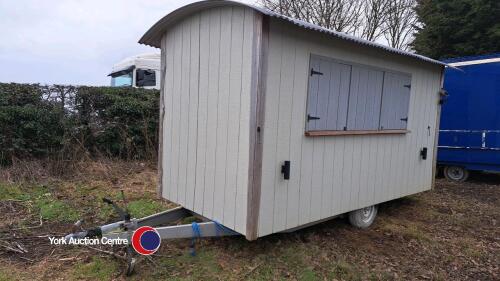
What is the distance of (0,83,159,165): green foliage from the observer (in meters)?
6.82

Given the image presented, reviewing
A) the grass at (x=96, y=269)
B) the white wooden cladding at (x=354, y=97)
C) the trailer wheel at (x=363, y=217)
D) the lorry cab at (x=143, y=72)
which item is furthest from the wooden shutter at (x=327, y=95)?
the lorry cab at (x=143, y=72)

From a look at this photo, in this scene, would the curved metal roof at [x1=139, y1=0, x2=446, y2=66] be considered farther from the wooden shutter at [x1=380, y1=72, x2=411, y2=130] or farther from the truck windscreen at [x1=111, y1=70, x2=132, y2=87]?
the truck windscreen at [x1=111, y1=70, x2=132, y2=87]

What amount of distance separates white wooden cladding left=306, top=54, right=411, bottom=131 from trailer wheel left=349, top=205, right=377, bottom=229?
1054 millimetres

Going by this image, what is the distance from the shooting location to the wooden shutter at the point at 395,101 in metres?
4.87

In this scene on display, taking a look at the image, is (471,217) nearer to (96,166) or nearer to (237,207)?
(237,207)

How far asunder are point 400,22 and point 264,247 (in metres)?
13.8

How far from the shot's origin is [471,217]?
5.68m

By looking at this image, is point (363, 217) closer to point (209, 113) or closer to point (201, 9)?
point (209, 113)

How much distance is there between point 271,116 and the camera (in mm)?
3525

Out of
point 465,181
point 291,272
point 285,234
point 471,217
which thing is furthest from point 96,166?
point 465,181

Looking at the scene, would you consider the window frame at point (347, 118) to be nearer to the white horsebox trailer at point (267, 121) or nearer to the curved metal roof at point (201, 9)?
the white horsebox trailer at point (267, 121)

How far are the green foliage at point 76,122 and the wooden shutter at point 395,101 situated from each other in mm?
5047

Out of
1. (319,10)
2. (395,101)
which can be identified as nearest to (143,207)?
(395,101)

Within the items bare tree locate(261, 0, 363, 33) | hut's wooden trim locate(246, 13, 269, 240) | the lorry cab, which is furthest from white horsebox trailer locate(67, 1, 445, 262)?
bare tree locate(261, 0, 363, 33)
